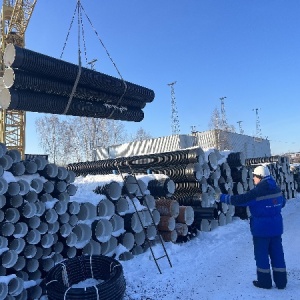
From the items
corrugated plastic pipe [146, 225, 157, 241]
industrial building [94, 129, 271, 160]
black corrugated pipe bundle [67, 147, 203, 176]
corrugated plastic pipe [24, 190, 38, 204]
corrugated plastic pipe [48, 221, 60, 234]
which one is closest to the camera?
corrugated plastic pipe [24, 190, 38, 204]

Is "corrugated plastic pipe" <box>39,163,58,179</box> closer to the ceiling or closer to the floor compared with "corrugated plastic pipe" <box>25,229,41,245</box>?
closer to the ceiling

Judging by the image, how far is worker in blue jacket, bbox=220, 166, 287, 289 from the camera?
446 cm

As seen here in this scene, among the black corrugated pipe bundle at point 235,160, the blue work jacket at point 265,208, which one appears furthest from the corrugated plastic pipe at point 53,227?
the black corrugated pipe bundle at point 235,160

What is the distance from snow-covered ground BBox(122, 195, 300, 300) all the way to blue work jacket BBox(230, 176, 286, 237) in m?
0.89

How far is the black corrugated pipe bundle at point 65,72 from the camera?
13.9 feet

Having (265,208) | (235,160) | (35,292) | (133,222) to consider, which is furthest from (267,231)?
(235,160)

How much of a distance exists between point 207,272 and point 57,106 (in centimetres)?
404

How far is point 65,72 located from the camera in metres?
4.83

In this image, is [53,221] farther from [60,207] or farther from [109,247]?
[109,247]

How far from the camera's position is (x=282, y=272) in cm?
445

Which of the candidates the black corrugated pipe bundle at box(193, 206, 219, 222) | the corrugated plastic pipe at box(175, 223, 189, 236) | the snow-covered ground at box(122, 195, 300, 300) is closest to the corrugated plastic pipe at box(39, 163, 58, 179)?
the snow-covered ground at box(122, 195, 300, 300)

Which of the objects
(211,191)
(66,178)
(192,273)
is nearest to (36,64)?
(66,178)

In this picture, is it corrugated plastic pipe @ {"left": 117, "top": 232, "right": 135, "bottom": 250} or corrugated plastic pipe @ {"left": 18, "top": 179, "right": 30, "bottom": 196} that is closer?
corrugated plastic pipe @ {"left": 18, "top": 179, "right": 30, "bottom": 196}

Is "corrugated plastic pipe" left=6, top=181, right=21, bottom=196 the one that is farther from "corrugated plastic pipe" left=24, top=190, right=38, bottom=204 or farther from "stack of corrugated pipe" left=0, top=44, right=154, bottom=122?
"stack of corrugated pipe" left=0, top=44, right=154, bottom=122
